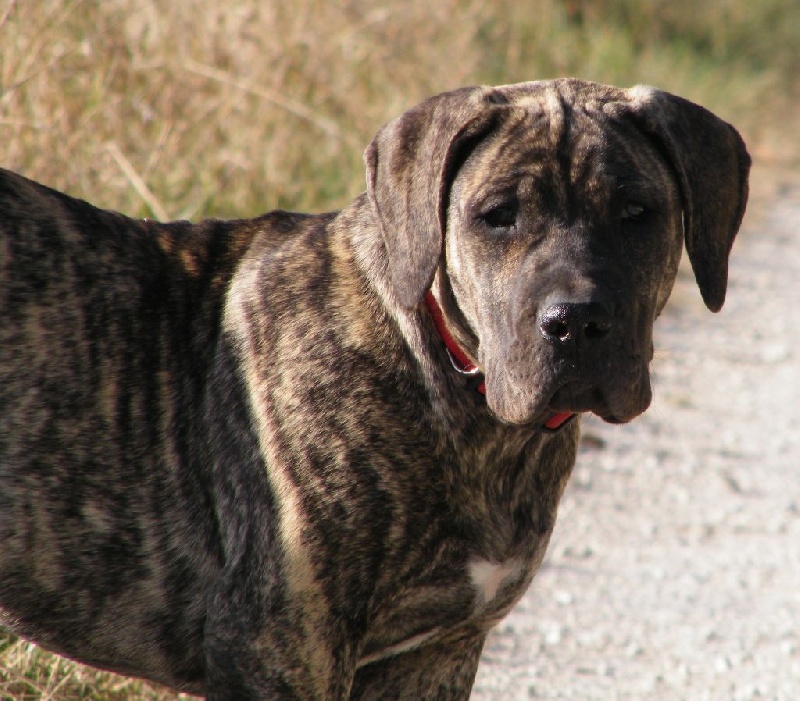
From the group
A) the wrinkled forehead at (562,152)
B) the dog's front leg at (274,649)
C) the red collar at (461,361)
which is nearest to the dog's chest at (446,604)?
the dog's front leg at (274,649)

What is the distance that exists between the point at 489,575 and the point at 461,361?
47 cm

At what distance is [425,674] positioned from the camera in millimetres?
3037

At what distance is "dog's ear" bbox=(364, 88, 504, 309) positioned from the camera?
2.66 m

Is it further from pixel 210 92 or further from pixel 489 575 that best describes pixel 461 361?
pixel 210 92

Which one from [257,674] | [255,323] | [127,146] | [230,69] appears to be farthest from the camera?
[230,69]

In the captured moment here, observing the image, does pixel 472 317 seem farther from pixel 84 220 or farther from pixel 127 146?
pixel 127 146

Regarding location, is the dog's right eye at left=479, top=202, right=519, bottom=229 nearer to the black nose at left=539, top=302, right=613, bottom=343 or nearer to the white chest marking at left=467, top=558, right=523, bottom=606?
the black nose at left=539, top=302, right=613, bottom=343

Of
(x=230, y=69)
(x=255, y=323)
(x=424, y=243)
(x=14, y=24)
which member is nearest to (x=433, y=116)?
(x=424, y=243)

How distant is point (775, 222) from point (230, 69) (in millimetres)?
5560

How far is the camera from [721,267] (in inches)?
113

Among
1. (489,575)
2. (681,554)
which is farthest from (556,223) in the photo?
(681,554)

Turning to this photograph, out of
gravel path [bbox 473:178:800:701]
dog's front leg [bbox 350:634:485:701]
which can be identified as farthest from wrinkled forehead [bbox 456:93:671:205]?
gravel path [bbox 473:178:800:701]

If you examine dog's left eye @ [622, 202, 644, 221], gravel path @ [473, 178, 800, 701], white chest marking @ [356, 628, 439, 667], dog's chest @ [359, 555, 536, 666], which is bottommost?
gravel path @ [473, 178, 800, 701]

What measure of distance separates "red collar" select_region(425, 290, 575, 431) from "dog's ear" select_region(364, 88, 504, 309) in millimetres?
113
